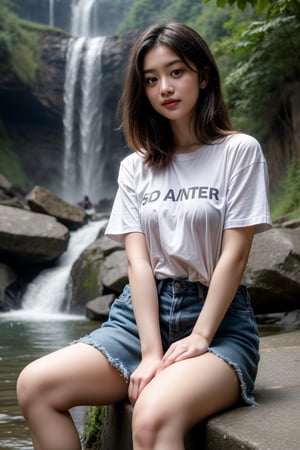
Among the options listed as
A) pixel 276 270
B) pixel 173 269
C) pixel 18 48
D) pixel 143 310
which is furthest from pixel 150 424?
pixel 18 48

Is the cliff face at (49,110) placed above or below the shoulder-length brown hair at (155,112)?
below

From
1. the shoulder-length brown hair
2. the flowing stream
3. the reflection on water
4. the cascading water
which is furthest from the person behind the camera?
the cascading water

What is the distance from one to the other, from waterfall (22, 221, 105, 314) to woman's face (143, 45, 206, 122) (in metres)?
10.1

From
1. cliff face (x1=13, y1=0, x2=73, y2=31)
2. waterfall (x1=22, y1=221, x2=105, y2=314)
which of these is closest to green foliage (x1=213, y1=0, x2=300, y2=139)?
waterfall (x1=22, y1=221, x2=105, y2=314)

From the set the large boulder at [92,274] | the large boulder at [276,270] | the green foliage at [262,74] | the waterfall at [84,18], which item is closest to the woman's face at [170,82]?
the large boulder at [276,270]

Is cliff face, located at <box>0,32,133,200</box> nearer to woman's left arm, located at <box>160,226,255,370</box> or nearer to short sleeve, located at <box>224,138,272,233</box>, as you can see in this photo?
short sleeve, located at <box>224,138,272,233</box>

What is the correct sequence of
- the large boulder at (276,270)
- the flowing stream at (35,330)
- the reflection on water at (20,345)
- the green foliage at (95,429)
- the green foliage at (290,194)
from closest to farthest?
the green foliage at (95,429) → the reflection on water at (20,345) → the flowing stream at (35,330) → the large boulder at (276,270) → the green foliage at (290,194)

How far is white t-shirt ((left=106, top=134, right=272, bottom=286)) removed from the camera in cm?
236

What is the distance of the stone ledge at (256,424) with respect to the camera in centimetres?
188

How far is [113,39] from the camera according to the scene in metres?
23.8

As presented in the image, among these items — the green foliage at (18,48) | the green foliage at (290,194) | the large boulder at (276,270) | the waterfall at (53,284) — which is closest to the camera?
the large boulder at (276,270)

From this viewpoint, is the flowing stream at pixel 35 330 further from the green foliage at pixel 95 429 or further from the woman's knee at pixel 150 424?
the woman's knee at pixel 150 424

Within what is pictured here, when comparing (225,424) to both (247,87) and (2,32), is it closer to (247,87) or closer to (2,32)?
(247,87)

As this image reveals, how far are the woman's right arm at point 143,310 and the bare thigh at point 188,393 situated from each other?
116 mm
